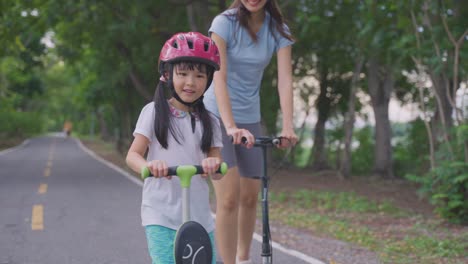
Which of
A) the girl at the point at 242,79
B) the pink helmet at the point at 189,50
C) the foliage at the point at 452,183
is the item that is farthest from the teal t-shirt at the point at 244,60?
the foliage at the point at 452,183

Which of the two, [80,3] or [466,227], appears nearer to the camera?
[466,227]

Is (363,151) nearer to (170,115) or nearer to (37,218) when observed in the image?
(37,218)

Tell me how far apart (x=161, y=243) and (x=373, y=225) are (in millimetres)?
5655

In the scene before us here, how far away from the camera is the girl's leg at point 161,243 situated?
9.73ft

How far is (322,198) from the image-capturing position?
10.7 meters

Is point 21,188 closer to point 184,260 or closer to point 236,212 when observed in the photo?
point 236,212

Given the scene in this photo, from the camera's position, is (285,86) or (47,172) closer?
(285,86)

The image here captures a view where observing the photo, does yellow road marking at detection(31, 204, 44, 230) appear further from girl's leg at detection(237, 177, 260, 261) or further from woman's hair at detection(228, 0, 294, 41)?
woman's hair at detection(228, 0, 294, 41)

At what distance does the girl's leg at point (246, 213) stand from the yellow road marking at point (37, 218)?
3.73m

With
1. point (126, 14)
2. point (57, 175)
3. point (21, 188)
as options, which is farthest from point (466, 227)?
point (57, 175)

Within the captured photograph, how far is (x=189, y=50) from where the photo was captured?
2.96 meters

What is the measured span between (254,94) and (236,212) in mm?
803

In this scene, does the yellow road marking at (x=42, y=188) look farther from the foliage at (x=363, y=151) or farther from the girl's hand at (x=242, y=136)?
the foliage at (x=363, y=151)

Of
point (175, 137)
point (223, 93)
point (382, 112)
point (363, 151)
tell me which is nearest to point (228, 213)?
point (223, 93)
